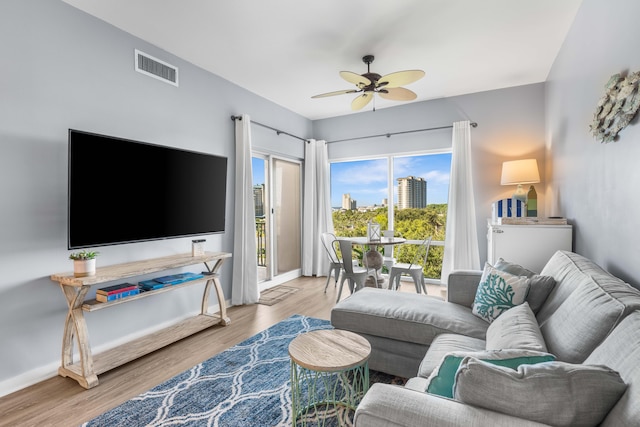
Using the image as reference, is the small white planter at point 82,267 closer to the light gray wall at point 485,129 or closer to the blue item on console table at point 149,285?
the blue item on console table at point 149,285

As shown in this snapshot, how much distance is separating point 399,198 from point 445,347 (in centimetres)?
366

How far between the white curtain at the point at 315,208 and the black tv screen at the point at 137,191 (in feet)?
7.04

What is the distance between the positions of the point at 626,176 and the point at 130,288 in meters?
3.35

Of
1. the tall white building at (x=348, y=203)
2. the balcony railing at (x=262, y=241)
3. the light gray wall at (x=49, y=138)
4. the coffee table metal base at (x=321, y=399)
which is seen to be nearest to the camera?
the coffee table metal base at (x=321, y=399)

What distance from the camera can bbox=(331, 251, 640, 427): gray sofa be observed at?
87 centimetres

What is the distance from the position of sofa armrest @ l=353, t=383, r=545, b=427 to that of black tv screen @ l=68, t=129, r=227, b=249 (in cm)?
236

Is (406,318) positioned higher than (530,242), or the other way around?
(530,242)

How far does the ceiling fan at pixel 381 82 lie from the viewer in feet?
9.04

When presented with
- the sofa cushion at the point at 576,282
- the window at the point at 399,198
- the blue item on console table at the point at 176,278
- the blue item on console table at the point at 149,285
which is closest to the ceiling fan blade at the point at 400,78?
the sofa cushion at the point at 576,282

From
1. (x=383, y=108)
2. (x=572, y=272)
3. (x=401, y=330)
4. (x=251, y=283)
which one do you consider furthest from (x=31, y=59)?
(x=383, y=108)

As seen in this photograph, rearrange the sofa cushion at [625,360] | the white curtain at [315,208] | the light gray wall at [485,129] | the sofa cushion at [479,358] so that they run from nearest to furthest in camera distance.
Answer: the sofa cushion at [625,360], the sofa cushion at [479,358], the light gray wall at [485,129], the white curtain at [315,208]

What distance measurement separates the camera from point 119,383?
2303 mm

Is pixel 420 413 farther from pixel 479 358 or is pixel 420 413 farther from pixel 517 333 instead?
pixel 517 333

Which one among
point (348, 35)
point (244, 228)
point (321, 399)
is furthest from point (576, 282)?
point (244, 228)
